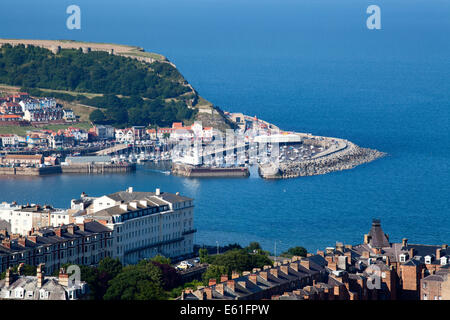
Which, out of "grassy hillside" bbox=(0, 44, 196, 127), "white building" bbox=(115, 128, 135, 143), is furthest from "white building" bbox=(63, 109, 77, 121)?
"white building" bbox=(115, 128, 135, 143)

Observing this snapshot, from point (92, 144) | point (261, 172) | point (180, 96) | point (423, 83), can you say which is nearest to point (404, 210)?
point (261, 172)

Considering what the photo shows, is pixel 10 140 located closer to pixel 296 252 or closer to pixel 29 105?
pixel 29 105

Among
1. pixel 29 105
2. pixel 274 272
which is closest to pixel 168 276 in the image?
pixel 274 272

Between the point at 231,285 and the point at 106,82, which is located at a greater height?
the point at 106,82

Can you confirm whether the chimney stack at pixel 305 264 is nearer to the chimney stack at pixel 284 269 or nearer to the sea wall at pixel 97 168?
the chimney stack at pixel 284 269

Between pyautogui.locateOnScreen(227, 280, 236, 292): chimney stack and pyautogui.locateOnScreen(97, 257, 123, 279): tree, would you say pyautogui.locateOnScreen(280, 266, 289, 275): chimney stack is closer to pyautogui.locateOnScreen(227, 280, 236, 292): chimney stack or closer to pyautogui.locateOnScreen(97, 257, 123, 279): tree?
pyautogui.locateOnScreen(227, 280, 236, 292): chimney stack

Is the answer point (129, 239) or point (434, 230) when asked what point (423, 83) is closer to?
point (434, 230)
